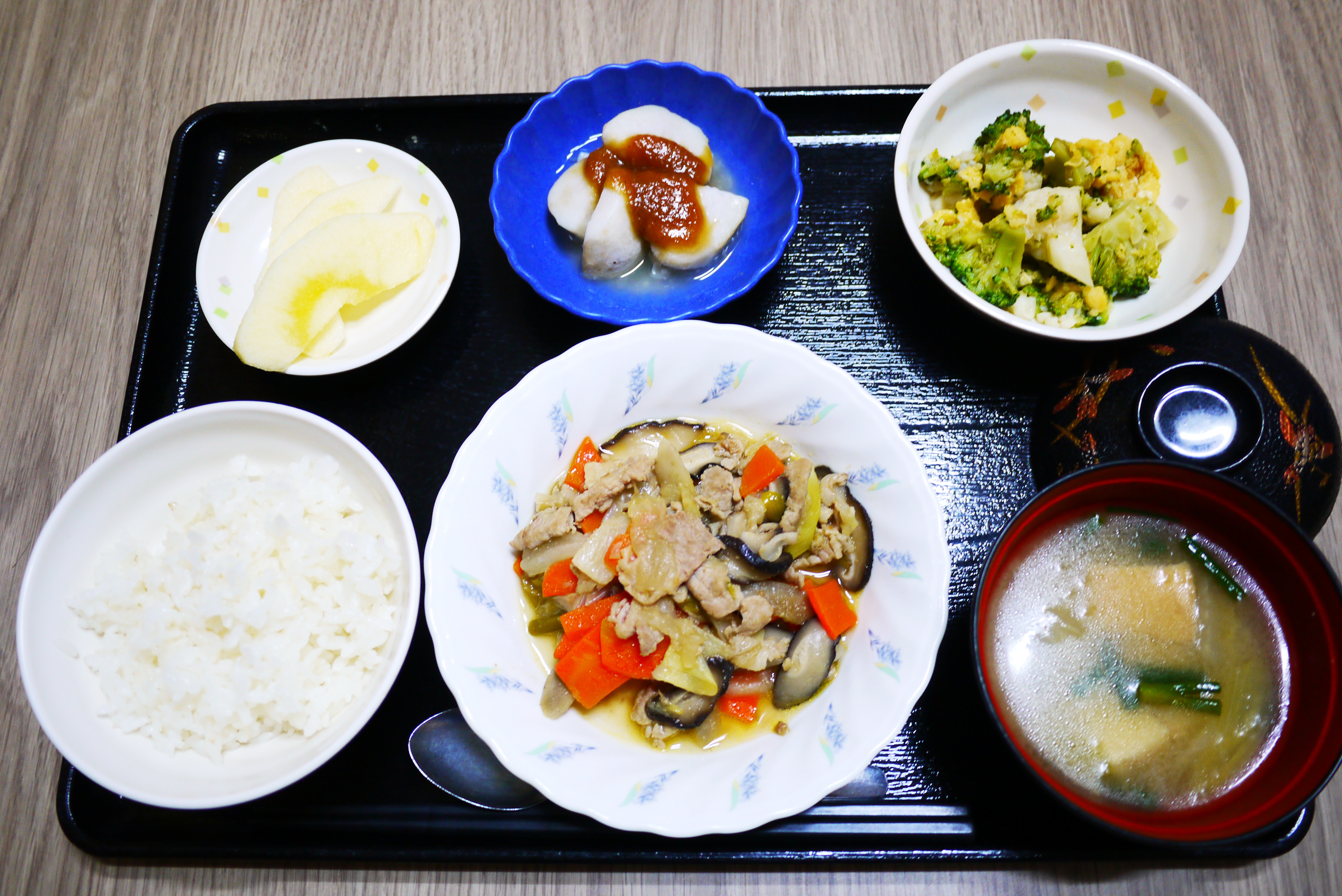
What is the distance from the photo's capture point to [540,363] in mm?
2381

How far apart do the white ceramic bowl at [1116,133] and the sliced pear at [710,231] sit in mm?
524

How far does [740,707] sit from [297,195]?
2215 mm

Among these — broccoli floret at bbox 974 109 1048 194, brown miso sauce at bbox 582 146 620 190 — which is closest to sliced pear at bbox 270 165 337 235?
brown miso sauce at bbox 582 146 620 190

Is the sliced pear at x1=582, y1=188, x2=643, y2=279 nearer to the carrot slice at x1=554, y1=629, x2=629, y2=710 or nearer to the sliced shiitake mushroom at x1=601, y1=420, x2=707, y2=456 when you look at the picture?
the sliced shiitake mushroom at x1=601, y1=420, x2=707, y2=456

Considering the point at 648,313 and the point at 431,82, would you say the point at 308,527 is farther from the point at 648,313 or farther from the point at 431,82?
the point at 431,82

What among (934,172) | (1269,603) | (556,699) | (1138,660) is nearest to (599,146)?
(934,172)

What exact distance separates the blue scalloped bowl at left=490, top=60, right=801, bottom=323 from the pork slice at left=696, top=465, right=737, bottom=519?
0.52 m

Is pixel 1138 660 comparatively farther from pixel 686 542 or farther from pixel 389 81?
pixel 389 81

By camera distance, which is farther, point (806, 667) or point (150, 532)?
point (150, 532)

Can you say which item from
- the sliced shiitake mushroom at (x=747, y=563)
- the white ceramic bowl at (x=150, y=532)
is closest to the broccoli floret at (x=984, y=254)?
the sliced shiitake mushroom at (x=747, y=563)

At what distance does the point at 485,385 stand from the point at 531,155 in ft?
2.69

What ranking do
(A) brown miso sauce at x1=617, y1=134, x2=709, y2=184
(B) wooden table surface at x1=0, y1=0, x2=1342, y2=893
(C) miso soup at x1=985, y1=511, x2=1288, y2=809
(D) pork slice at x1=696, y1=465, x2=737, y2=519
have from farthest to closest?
(B) wooden table surface at x1=0, y1=0, x2=1342, y2=893 < (A) brown miso sauce at x1=617, y1=134, x2=709, y2=184 < (D) pork slice at x1=696, y1=465, x2=737, y2=519 < (C) miso soup at x1=985, y1=511, x2=1288, y2=809

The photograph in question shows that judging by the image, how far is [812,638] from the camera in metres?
1.92

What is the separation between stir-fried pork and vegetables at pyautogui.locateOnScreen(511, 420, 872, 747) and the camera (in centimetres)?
187
